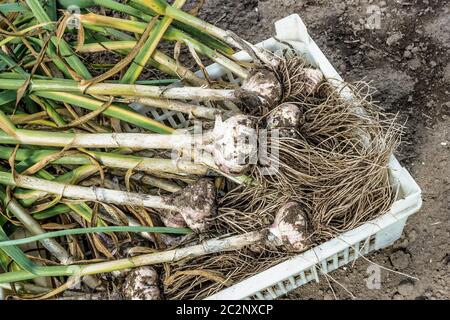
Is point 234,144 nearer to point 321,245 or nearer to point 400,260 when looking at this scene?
point 321,245

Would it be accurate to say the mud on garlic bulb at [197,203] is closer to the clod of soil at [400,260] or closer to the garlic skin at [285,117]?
the garlic skin at [285,117]

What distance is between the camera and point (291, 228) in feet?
4.49

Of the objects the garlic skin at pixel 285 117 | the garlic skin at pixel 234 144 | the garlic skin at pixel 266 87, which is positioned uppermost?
the garlic skin at pixel 266 87

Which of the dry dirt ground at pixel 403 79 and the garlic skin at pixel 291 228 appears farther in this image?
the dry dirt ground at pixel 403 79

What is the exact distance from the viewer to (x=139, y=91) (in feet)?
4.75

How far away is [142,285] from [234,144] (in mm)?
378

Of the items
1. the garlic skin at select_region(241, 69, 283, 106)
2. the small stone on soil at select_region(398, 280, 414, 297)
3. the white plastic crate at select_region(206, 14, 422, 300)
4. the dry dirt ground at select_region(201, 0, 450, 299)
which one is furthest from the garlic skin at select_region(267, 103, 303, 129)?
the small stone on soil at select_region(398, 280, 414, 297)

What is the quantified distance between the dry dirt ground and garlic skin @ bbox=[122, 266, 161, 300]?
1.34 ft

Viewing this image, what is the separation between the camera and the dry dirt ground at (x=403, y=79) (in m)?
1.62

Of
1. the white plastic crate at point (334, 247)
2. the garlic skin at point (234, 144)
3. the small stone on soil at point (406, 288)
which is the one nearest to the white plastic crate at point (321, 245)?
the white plastic crate at point (334, 247)

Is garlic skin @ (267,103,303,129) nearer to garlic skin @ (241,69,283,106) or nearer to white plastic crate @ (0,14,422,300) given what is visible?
garlic skin @ (241,69,283,106)

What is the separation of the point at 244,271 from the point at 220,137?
32 centimetres

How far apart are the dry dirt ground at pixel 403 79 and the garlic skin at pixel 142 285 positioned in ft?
1.34

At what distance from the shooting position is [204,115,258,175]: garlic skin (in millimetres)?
1343
